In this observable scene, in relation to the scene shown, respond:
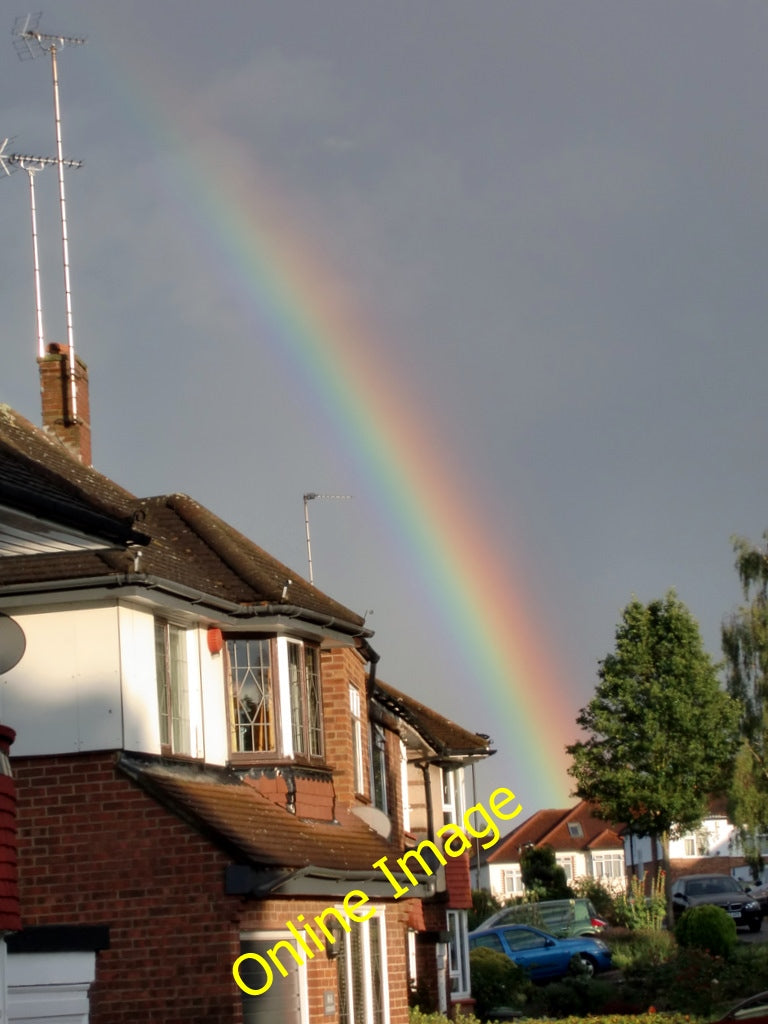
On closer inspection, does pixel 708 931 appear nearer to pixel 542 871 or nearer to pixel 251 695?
pixel 251 695

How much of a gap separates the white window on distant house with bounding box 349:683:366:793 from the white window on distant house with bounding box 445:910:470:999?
479 inches

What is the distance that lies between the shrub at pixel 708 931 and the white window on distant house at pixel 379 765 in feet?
50.8

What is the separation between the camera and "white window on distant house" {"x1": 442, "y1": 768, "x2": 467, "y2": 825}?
115 ft

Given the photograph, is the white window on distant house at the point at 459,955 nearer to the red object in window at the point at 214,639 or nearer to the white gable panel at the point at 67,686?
the red object in window at the point at 214,639

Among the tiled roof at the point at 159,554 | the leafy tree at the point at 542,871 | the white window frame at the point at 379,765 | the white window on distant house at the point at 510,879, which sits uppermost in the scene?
the tiled roof at the point at 159,554

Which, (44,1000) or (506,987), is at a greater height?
(44,1000)

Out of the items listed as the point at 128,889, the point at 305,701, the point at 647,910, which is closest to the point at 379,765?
the point at 305,701

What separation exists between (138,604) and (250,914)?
12.1 ft

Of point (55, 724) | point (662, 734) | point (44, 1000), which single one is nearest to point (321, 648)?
point (55, 724)

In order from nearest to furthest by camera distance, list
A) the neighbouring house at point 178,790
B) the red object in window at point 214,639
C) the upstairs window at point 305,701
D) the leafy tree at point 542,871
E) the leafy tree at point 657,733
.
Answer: the neighbouring house at point 178,790
the red object in window at point 214,639
the upstairs window at point 305,701
the leafy tree at point 657,733
the leafy tree at point 542,871

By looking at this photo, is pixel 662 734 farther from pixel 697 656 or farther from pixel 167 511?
pixel 167 511

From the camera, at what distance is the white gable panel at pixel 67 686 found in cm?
1681

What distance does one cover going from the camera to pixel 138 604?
1747cm

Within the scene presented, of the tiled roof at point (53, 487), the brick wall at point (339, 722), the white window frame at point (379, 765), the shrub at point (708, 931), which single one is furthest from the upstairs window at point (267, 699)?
the shrub at point (708, 931)
